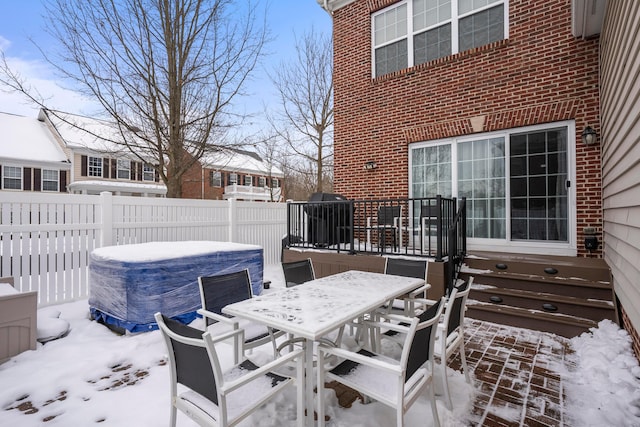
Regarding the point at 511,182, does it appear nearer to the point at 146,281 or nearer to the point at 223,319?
the point at 223,319

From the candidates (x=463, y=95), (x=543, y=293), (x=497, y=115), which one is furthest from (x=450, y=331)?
(x=463, y=95)

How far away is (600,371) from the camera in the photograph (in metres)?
2.70

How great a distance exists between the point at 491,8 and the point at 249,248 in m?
6.10

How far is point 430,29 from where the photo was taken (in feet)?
21.2

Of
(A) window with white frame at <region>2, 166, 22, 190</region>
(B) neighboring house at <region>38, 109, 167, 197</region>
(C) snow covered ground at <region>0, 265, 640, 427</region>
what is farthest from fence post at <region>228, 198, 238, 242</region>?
(A) window with white frame at <region>2, 166, 22, 190</region>

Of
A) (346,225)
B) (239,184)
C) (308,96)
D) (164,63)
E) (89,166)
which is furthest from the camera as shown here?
(239,184)

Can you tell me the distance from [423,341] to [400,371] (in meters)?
0.31

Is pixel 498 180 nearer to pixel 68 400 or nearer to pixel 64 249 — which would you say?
pixel 68 400

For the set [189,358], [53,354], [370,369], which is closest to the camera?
[189,358]

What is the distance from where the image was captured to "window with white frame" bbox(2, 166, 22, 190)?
50.5ft

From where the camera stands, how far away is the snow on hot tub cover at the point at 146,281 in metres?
3.66

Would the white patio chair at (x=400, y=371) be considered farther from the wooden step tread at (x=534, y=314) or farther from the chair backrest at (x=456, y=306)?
the wooden step tread at (x=534, y=314)

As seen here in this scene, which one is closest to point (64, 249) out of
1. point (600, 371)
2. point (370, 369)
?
point (370, 369)

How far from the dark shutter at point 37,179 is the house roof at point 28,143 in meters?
0.54
